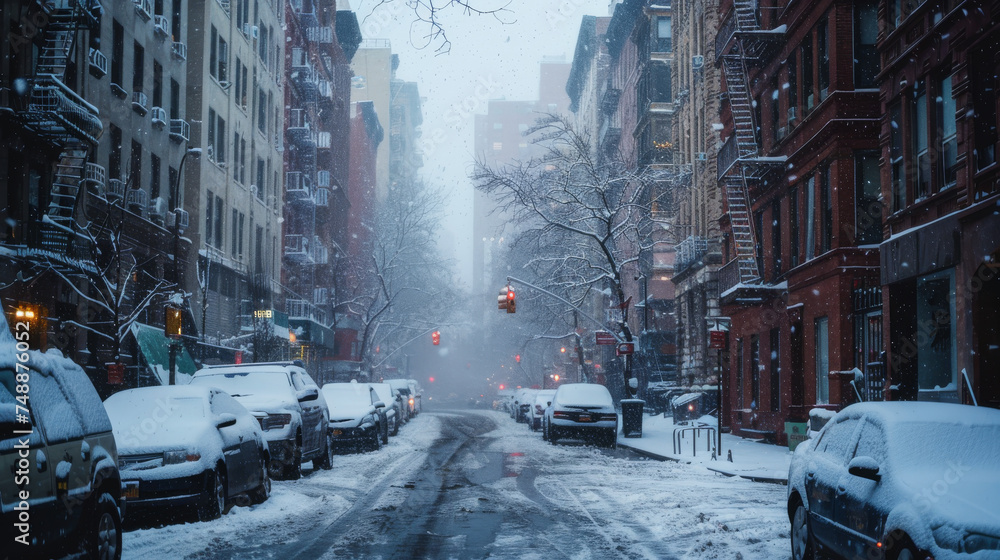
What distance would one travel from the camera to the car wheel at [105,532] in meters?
8.38

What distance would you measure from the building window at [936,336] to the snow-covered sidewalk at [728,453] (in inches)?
124

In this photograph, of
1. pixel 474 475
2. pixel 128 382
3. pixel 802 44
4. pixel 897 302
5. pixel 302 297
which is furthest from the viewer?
pixel 302 297

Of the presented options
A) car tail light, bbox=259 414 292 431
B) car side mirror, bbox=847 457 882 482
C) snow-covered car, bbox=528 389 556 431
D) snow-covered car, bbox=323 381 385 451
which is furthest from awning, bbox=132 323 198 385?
car side mirror, bbox=847 457 882 482

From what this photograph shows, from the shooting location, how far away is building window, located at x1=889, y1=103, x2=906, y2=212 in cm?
2045

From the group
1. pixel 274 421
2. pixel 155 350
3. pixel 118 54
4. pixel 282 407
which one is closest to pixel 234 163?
pixel 118 54

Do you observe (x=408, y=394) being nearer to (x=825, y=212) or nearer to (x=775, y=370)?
(x=775, y=370)

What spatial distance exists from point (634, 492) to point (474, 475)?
14.0 ft

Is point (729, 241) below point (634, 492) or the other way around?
the other way around

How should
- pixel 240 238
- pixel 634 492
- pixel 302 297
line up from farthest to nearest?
pixel 302 297 < pixel 240 238 < pixel 634 492

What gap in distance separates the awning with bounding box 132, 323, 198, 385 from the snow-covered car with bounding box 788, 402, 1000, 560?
23.6m

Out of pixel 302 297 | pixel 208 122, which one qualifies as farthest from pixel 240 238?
pixel 302 297

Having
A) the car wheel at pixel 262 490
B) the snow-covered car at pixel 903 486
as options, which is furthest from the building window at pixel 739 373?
the snow-covered car at pixel 903 486

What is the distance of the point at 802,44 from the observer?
27328 millimetres

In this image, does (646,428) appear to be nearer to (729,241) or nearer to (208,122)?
(729,241)
